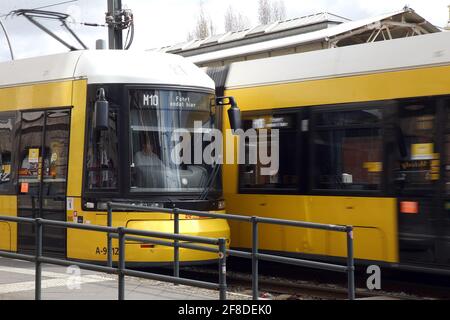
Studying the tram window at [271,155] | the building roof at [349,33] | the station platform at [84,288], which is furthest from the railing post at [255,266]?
the building roof at [349,33]

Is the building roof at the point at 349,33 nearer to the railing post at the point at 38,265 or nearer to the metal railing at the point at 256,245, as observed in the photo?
the metal railing at the point at 256,245

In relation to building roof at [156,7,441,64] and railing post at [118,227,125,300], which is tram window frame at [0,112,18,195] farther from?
building roof at [156,7,441,64]

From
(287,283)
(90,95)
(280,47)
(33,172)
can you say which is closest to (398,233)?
(287,283)

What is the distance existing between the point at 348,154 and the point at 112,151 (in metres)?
3.38

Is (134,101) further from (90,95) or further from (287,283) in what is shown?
(287,283)

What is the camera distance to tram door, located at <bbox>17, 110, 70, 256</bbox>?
32.0ft

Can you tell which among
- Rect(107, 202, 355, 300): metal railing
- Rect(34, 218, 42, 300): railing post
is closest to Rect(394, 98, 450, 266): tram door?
Rect(107, 202, 355, 300): metal railing

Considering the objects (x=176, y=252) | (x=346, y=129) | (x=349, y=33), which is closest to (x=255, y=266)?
(x=176, y=252)

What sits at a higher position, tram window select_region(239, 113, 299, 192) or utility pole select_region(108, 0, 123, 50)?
utility pole select_region(108, 0, 123, 50)

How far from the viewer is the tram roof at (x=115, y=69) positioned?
31.4 feet

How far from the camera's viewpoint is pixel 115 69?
959 cm

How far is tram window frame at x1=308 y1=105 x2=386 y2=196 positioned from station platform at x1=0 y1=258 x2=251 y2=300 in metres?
2.55

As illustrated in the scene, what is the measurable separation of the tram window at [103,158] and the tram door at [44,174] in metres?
0.46

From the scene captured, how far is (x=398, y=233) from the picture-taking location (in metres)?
8.82
